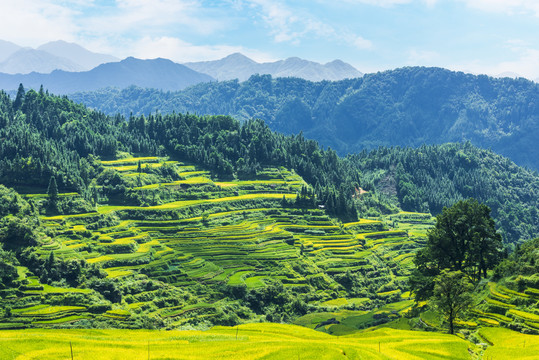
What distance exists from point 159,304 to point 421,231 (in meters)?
103

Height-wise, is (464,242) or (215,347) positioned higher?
(464,242)

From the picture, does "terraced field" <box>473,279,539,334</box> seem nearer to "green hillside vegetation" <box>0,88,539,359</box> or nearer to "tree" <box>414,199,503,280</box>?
"green hillside vegetation" <box>0,88,539,359</box>

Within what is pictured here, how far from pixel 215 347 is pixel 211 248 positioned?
7595cm

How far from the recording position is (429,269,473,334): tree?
58062mm

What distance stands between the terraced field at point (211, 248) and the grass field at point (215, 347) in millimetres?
37727

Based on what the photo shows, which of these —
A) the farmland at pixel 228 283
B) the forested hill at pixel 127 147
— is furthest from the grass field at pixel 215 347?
the forested hill at pixel 127 147

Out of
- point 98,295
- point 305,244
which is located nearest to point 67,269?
point 98,295

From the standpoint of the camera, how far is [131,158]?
536 ft

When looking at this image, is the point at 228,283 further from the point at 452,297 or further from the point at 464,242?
the point at 452,297

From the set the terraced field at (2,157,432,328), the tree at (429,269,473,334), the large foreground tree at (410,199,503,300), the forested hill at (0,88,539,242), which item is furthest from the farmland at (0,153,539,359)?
the large foreground tree at (410,199,503,300)

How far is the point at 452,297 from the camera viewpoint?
58.9 metres

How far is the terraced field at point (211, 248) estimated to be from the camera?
93000 mm

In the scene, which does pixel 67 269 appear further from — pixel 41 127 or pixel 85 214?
pixel 41 127

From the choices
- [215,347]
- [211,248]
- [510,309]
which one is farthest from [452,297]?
[211,248]
